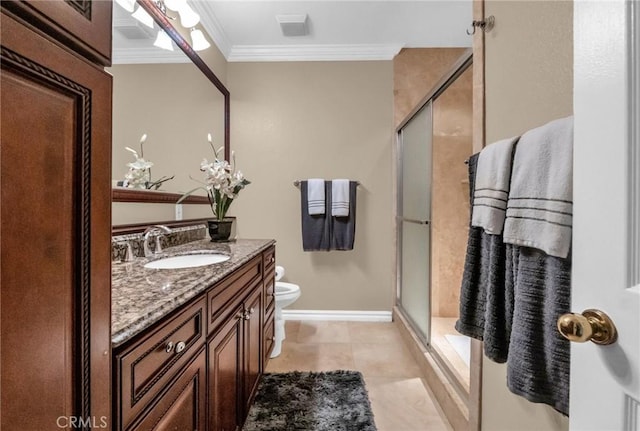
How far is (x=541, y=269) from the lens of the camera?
0.69m

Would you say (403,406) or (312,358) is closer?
(403,406)

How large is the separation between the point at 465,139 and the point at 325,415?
8.05 feet

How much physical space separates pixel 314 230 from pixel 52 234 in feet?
7.17

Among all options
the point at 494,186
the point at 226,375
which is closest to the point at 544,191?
the point at 494,186

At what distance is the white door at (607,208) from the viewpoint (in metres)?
0.42

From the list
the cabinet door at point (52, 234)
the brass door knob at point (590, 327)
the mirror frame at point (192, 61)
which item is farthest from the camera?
the mirror frame at point (192, 61)

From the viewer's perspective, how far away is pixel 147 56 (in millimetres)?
1462

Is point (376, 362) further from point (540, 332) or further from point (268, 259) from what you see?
point (540, 332)

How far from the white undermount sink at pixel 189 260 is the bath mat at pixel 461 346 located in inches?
62.1

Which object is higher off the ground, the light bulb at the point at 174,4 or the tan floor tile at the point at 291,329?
the light bulb at the point at 174,4

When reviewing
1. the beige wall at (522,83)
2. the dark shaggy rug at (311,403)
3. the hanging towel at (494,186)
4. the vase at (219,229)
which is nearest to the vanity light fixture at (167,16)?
the vase at (219,229)

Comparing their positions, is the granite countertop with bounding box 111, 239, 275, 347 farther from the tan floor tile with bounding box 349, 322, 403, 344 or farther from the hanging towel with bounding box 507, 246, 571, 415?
the tan floor tile with bounding box 349, 322, 403, 344

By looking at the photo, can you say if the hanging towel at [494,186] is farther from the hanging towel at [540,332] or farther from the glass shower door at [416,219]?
the glass shower door at [416,219]

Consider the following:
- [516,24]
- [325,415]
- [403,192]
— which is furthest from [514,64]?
[325,415]
